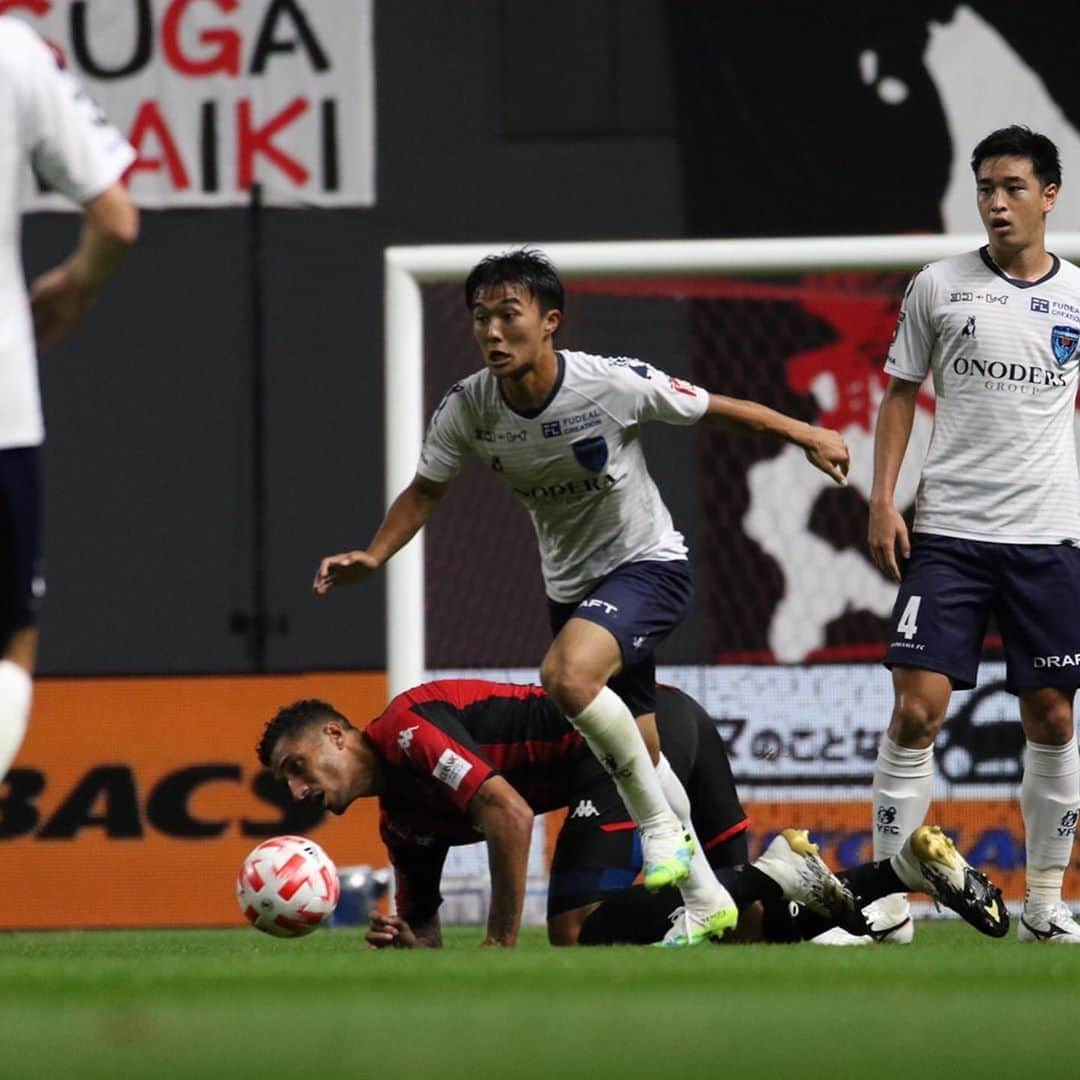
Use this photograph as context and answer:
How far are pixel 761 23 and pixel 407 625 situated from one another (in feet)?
15.4

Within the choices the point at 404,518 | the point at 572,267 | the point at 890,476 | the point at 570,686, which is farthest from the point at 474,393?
the point at 572,267

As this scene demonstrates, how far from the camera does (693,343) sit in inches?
→ 380

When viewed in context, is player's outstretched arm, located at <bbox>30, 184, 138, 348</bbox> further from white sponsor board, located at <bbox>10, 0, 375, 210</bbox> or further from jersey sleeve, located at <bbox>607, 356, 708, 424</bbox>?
white sponsor board, located at <bbox>10, 0, 375, 210</bbox>

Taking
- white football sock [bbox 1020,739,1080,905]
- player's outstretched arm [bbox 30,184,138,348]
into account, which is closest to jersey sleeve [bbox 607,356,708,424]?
white football sock [bbox 1020,739,1080,905]

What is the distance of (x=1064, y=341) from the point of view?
5.40 metres

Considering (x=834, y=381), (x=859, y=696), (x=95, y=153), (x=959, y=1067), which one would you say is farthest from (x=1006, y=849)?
(x=959, y=1067)

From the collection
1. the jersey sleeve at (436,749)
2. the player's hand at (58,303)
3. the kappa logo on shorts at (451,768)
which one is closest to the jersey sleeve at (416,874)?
the jersey sleeve at (436,749)

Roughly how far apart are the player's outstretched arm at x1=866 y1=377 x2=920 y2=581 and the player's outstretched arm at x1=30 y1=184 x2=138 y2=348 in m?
2.12

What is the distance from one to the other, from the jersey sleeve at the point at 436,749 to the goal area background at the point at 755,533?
191 centimetres

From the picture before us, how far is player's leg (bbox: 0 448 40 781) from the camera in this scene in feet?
12.0

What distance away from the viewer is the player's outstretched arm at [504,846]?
5.00 metres

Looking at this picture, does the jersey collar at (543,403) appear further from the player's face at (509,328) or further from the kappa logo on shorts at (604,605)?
the kappa logo on shorts at (604,605)

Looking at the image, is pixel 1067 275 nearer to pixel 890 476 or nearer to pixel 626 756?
pixel 890 476

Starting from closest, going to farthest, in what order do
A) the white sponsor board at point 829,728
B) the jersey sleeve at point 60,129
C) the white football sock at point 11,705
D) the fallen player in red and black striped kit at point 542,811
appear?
the white football sock at point 11,705 → the jersey sleeve at point 60,129 → the fallen player in red and black striped kit at point 542,811 → the white sponsor board at point 829,728
